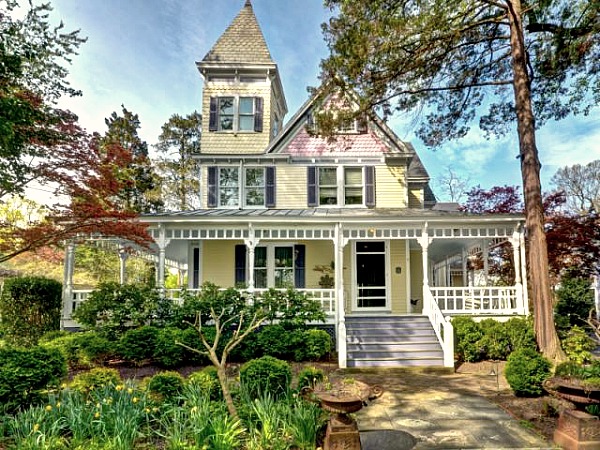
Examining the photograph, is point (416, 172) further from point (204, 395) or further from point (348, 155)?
point (204, 395)

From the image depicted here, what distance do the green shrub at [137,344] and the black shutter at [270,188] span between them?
21.4ft

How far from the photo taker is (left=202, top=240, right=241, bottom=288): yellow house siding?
1366cm

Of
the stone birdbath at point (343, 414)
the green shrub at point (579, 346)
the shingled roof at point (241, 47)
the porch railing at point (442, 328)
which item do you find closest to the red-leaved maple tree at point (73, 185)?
the stone birdbath at point (343, 414)

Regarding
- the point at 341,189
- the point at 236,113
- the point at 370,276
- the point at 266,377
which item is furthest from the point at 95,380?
the point at 236,113

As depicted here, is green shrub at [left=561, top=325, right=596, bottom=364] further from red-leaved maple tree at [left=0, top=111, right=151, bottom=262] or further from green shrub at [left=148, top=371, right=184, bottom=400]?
red-leaved maple tree at [left=0, top=111, right=151, bottom=262]

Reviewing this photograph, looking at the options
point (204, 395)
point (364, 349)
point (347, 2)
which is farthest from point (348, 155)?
point (204, 395)

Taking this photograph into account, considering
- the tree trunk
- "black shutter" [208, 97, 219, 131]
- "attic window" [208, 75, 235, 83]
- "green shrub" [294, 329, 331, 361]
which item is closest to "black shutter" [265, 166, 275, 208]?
"black shutter" [208, 97, 219, 131]

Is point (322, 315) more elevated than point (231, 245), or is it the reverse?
point (231, 245)

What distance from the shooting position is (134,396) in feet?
16.4

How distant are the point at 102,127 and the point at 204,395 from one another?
27.7 m

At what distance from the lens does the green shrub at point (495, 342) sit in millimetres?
9578

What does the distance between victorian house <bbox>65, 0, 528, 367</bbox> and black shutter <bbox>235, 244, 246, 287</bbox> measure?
35 millimetres

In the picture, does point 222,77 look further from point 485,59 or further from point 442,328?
point 442,328

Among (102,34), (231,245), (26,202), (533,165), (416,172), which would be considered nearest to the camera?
(533,165)
